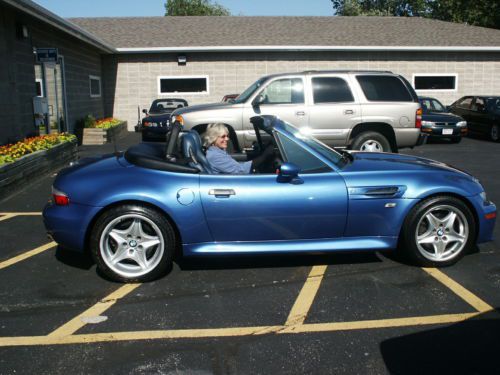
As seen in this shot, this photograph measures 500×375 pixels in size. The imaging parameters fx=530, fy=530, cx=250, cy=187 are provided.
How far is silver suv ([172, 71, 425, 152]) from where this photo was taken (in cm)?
958

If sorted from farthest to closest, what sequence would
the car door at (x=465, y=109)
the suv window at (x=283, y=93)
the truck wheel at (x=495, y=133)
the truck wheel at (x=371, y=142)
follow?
the car door at (x=465, y=109), the truck wheel at (x=495, y=133), the truck wheel at (x=371, y=142), the suv window at (x=283, y=93)

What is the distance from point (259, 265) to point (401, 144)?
6.11m

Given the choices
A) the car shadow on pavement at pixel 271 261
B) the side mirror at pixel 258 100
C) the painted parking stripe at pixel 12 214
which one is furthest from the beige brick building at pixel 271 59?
the car shadow on pavement at pixel 271 261

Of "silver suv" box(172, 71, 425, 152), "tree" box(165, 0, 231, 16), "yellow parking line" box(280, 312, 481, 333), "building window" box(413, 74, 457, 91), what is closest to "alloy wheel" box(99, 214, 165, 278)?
"yellow parking line" box(280, 312, 481, 333)

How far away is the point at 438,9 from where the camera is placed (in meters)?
46.6

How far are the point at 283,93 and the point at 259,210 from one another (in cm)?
566

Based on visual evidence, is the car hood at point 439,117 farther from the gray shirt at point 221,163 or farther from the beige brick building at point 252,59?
the gray shirt at point 221,163


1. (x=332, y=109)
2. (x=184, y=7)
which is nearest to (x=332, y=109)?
(x=332, y=109)

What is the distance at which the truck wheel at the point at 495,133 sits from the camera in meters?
16.4

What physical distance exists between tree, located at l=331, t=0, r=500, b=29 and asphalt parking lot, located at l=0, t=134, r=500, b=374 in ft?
133

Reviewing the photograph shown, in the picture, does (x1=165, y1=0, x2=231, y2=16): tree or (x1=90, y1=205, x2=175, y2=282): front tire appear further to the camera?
(x1=165, y1=0, x2=231, y2=16): tree

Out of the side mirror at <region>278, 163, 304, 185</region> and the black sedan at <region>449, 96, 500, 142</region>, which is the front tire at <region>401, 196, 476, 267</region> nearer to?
the side mirror at <region>278, 163, 304, 185</region>

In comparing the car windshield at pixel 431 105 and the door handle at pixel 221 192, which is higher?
the car windshield at pixel 431 105

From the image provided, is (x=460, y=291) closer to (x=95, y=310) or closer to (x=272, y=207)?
(x=272, y=207)
